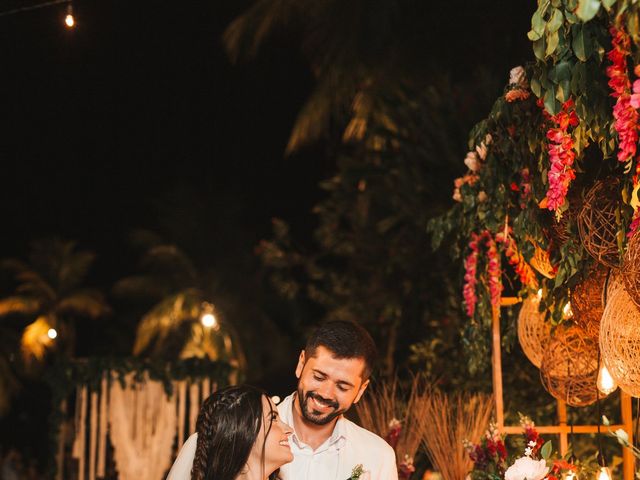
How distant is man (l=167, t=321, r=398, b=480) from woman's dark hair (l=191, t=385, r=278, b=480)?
2.33ft

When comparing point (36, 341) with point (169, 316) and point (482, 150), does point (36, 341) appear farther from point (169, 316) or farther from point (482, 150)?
point (482, 150)

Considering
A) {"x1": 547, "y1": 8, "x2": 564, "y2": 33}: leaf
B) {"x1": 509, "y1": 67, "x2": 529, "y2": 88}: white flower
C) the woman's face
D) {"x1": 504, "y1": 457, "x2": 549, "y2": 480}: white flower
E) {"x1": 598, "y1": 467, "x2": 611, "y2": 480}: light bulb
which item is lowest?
{"x1": 598, "y1": 467, "x2": 611, "y2": 480}: light bulb

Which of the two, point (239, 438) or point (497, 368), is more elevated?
point (497, 368)

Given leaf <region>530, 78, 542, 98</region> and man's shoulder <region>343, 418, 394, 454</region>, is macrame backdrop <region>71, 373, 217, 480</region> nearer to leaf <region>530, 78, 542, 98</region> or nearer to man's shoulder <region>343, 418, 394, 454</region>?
man's shoulder <region>343, 418, 394, 454</region>

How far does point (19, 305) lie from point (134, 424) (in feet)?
57.4

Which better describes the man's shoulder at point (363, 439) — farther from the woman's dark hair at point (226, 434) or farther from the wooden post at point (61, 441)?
the wooden post at point (61, 441)

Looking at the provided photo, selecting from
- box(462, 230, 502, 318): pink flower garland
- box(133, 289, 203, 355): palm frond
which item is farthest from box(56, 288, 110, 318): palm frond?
box(462, 230, 502, 318): pink flower garland

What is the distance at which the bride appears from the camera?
3328 millimetres

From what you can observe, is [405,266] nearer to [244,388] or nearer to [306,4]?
[306,4]

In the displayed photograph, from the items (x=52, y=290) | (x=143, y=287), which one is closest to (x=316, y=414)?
(x=143, y=287)

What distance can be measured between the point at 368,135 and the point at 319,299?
2111 millimetres

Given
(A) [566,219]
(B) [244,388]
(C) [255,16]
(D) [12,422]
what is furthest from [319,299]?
(D) [12,422]

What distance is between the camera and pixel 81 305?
25.8 m

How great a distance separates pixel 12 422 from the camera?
24062mm
